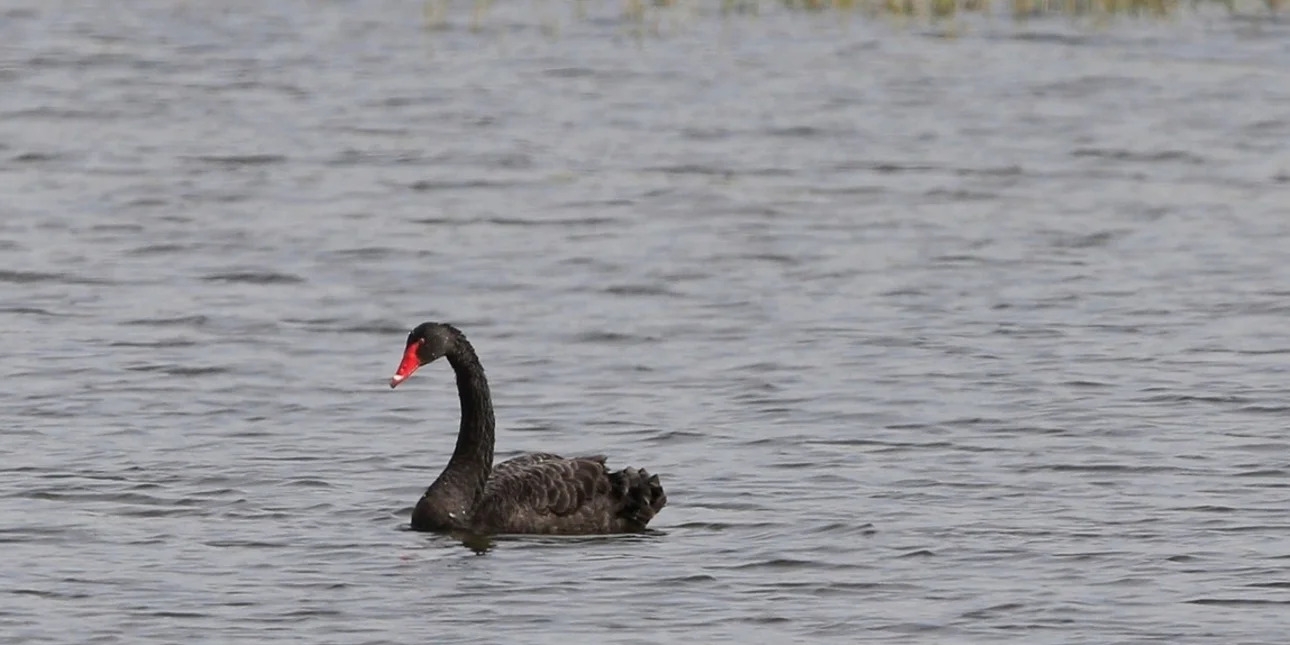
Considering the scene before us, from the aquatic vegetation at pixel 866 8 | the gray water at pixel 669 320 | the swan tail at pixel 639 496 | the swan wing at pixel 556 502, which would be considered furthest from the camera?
the aquatic vegetation at pixel 866 8

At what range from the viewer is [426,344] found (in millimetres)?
12703

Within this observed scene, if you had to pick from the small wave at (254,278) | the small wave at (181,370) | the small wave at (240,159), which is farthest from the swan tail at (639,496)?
the small wave at (240,159)

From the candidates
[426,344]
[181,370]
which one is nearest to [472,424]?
[426,344]

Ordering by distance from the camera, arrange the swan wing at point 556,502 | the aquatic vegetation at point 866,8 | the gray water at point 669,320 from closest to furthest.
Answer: the gray water at point 669,320 → the swan wing at point 556,502 → the aquatic vegetation at point 866,8

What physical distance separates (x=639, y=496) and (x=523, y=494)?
53 cm

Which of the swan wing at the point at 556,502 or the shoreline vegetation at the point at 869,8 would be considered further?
the shoreline vegetation at the point at 869,8

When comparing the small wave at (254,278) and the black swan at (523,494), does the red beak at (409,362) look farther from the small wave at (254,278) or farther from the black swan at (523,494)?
the small wave at (254,278)

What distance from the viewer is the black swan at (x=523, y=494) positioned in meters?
12.4

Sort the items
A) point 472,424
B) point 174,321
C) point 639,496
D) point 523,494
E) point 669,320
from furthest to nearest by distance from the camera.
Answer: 1. point 669,320
2. point 174,321
3. point 472,424
4. point 523,494
5. point 639,496

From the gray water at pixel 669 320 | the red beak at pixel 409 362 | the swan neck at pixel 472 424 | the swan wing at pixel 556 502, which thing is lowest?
the gray water at pixel 669 320

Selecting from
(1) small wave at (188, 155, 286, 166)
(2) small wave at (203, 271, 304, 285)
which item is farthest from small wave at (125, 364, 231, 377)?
(1) small wave at (188, 155, 286, 166)

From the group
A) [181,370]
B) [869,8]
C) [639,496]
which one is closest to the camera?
[639,496]

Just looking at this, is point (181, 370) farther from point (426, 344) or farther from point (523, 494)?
point (523, 494)

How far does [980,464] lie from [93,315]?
6.61 m
